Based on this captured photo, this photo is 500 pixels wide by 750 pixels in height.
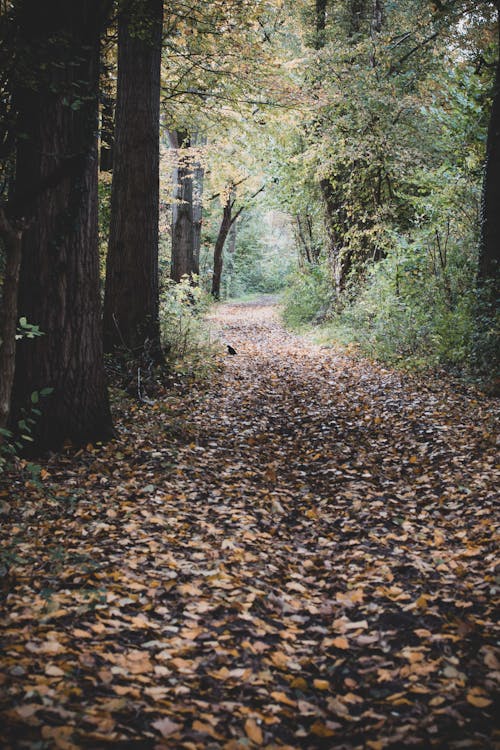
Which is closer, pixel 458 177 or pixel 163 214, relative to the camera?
pixel 458 177

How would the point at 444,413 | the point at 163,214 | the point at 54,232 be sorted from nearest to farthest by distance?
the point at 54,232
the point at 444,413
the point at 163,214

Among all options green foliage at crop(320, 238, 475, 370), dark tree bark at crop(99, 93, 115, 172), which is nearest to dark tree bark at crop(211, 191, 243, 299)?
green foliage at crop(320, 238, 475, 370)

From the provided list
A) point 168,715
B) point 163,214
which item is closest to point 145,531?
point 168,715

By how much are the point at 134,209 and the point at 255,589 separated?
6.63m

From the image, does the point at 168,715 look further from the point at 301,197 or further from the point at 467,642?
the point at 301,197

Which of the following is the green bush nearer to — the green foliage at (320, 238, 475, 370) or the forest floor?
the green foliage at (320, 238, 475, 370)

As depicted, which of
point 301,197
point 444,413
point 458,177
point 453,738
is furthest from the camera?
point 301,197

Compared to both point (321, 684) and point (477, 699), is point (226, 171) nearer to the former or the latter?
point (321, 684)

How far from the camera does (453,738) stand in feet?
7.91

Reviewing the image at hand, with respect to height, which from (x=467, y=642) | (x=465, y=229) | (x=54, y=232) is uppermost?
(x=465, y=229)

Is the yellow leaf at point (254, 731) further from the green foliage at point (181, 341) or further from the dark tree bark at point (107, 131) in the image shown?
the dark tree bark at point (107, 131)

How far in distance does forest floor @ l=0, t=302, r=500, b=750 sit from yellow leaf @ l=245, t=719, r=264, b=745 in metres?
0.01

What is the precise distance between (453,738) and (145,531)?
2.73 metres

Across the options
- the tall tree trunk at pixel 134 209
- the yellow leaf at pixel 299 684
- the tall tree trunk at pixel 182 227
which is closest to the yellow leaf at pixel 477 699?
the yellow leaf at pixel 299 684
